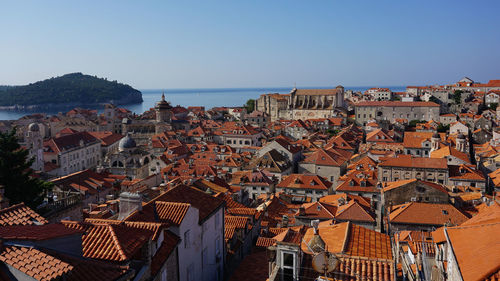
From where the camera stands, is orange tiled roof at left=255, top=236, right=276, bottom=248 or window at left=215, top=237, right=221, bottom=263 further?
orange tiled roof at left=255, top=236, right=276, bottom=248

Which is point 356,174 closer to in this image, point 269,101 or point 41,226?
point 41,226

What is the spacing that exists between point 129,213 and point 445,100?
120 meters

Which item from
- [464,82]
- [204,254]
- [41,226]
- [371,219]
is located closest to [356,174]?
[371,219]

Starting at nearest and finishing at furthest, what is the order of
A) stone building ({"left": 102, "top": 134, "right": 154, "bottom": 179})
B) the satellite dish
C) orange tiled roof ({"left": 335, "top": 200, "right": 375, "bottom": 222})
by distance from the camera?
1. the satellite dish
2. orange tiled roof ({"left": 335, "top": 200, "right": 375, "bottom": 222})
3. stone building ({"left": 102, "top": 134, "right": 154, "bottom": 179})

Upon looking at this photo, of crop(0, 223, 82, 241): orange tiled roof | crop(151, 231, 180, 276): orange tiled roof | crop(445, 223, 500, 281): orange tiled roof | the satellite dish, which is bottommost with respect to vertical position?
crop(151, 231, 180, 276): orange tiled roof

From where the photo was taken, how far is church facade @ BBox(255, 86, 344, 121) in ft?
390

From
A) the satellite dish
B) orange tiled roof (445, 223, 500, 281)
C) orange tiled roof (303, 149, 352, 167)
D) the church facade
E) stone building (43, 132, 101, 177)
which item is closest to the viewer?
orange tiled roof (445, 223, 500, 281)

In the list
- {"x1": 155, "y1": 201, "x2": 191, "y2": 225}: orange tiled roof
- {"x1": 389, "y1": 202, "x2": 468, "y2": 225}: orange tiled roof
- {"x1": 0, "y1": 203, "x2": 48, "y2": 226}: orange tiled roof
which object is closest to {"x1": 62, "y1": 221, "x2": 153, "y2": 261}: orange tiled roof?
{"x1": 0, "y1": 203, "x2": 48, "y2": 226}: orange tiled roof

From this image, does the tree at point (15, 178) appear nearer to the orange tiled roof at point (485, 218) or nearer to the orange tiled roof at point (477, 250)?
the orange tiled roof at point (477, 250)

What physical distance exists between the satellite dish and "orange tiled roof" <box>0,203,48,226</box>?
6134mm

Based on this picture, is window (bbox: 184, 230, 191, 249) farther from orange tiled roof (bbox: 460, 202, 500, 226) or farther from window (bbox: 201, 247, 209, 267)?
orange tiled roof (bbox: 460, 202, 500, 226)

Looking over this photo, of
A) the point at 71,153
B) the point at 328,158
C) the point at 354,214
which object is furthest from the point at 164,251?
the point at 71,153

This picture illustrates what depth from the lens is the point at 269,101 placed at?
129 m

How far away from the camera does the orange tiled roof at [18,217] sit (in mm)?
9203
